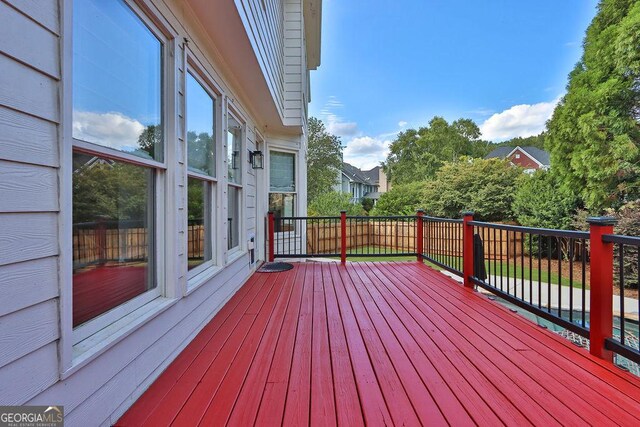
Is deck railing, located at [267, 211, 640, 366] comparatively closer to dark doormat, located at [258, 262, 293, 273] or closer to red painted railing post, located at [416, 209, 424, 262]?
red painted railing post, located at [416, 209, 424, 262]

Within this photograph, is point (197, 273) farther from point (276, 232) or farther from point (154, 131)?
point (276, 232)

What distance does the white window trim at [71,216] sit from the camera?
108 cm

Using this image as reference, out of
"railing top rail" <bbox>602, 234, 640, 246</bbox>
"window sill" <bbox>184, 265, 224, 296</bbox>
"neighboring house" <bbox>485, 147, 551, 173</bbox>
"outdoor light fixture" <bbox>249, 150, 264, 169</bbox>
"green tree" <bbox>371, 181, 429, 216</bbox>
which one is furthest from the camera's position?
"neighboring house" <bbox>485, 147, 551, 173</bbox>

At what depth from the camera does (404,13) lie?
1118 centimetres

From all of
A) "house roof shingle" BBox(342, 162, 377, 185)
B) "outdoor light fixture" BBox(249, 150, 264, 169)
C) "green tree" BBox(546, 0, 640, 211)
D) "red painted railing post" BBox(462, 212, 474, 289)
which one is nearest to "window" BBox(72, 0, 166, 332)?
"outdoor light fixture" BBox(249, 150, 264, 169)

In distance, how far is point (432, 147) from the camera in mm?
24406

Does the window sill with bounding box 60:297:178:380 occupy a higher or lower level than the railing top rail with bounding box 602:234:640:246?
lower

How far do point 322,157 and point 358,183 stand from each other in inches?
391

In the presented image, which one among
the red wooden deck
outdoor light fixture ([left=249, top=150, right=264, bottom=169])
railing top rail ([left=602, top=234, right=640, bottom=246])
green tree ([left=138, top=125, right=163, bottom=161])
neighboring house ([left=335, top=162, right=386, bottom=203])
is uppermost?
neighboring house ([left=335, top=162, right=386, bottom=203])

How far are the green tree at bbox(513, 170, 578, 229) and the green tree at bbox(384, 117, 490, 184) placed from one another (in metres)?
13.7

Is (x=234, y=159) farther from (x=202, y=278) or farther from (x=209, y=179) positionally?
(x=202, y=278)

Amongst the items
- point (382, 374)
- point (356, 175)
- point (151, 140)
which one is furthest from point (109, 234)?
point (356, 175)

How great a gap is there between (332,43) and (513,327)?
14.1 metres

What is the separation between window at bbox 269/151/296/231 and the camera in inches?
229
